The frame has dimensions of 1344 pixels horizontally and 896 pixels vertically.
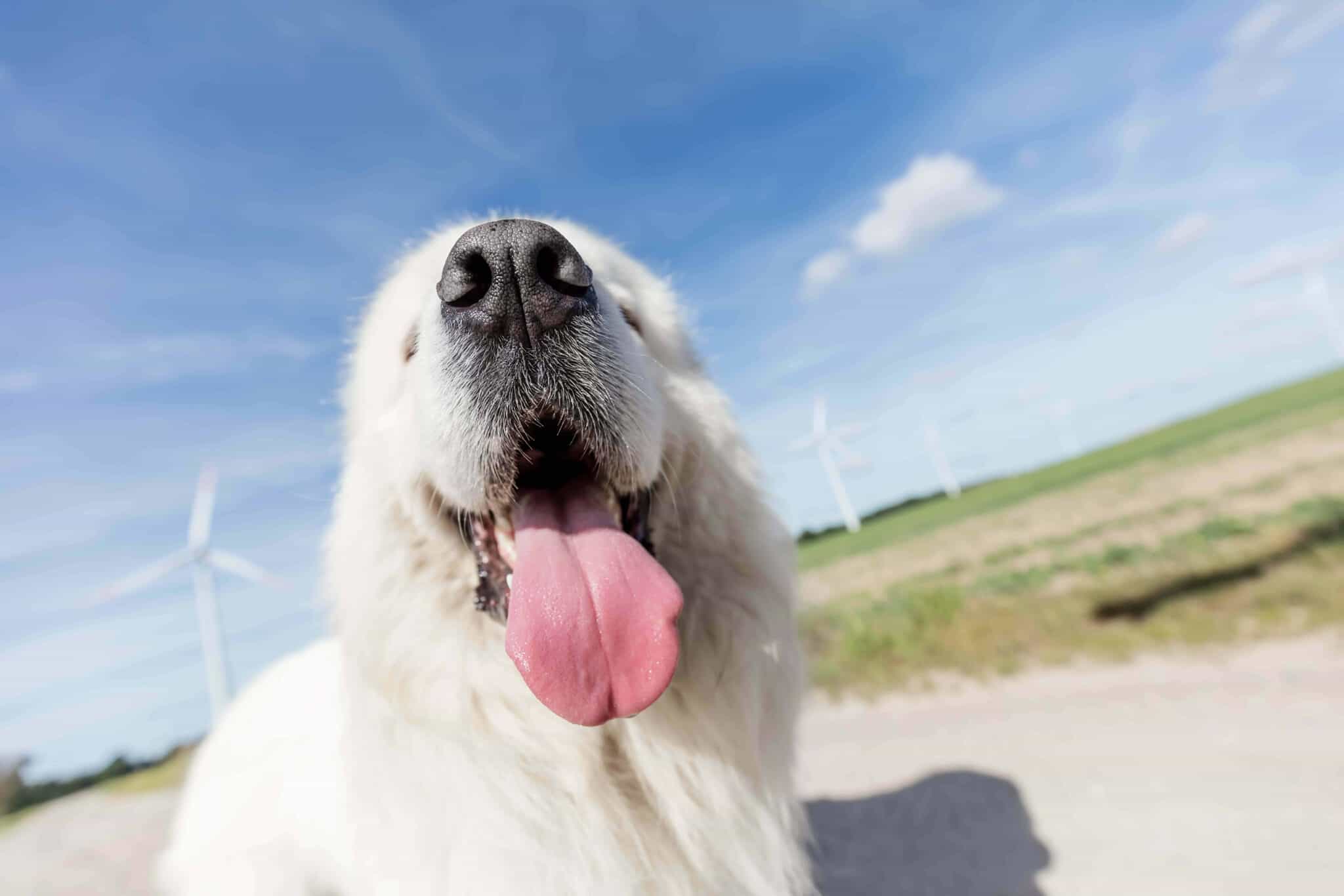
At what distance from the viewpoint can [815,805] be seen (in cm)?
472

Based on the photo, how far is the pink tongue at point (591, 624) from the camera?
1.96 metres

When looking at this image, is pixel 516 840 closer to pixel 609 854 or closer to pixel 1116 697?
pixel 609 854

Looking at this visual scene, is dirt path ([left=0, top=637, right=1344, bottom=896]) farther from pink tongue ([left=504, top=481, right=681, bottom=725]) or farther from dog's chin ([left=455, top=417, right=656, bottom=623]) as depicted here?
dog's chin ([left=455, top=417, right=656, bottom=623])

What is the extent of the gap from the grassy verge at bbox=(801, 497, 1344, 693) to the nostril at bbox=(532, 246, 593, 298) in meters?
→ 3.42

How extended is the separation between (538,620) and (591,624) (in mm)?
158

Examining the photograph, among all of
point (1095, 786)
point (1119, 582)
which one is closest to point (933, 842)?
point (1095, 786)

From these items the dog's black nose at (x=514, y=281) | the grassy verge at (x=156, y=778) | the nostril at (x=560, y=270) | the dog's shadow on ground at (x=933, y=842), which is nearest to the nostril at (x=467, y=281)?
the dog's black nose at (x=514, y=281)

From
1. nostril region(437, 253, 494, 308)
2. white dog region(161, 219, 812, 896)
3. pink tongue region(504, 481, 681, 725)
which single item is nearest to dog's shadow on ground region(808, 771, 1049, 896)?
white dog region(161, 219, 812, 896)

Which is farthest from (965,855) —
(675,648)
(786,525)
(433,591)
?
(433,591)

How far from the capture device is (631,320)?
2660 millimetres

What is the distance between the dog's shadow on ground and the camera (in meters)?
3.21

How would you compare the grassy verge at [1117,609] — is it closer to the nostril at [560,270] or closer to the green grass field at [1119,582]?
the green grass field at [1119,582]

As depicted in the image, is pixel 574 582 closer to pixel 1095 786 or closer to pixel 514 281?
pixel 514 281

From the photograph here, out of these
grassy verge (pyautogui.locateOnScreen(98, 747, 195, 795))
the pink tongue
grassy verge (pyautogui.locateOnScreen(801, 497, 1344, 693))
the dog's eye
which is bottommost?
grassy verge (pyautogui.locateOnScreen(801, 497, 1344, 693))
